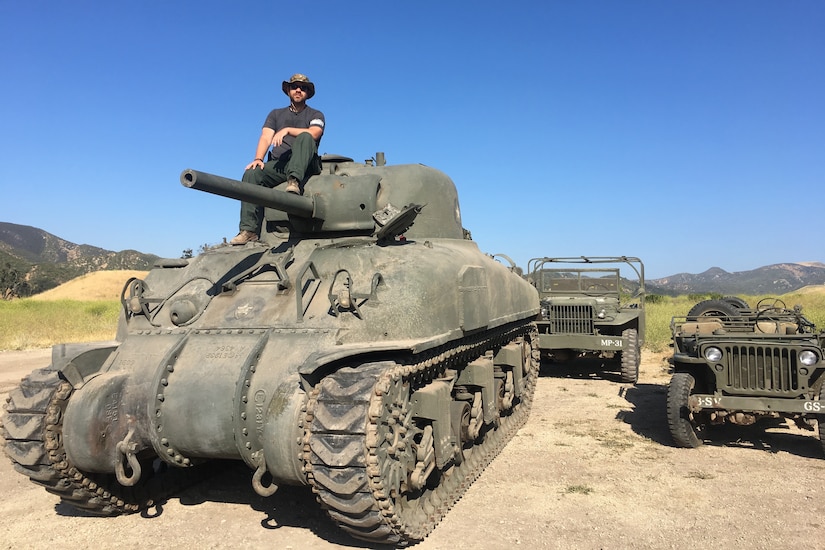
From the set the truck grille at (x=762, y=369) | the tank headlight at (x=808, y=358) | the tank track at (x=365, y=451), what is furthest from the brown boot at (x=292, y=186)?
the tank headlight at (x=808, y=358)

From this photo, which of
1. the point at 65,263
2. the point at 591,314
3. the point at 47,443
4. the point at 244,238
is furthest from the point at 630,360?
the point at 65,263

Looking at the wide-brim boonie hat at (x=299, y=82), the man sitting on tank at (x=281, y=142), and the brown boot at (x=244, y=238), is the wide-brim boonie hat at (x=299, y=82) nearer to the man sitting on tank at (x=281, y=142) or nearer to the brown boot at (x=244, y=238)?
the man sitting on tank at (x=281, y=142)

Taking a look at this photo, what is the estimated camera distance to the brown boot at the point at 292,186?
6.71 metres

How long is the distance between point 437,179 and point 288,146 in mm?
1971

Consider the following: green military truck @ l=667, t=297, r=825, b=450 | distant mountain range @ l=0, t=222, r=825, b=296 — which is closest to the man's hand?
green military truck @ l=667, t=297, r=825, b=450

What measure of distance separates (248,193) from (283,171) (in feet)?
6.44

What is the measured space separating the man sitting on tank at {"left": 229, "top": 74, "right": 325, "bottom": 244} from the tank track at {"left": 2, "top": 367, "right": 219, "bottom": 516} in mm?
2605

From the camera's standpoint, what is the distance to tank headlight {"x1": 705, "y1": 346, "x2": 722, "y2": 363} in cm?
830

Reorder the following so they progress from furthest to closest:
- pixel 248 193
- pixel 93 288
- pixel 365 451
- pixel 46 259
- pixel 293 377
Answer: pixel 46 259 < pixel 93 288 < pixel 248 193 < pixel 293 377 < pixel 365 451

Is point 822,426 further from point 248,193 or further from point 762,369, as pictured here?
point 248,193

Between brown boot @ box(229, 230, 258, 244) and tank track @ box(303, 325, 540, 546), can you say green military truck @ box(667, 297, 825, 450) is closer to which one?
tank track @ box(303, 325, 540, 546)

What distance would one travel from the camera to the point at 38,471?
5367 millimetres

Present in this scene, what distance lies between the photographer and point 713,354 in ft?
27.3

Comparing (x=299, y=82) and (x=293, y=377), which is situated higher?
(x=299, y=82)
